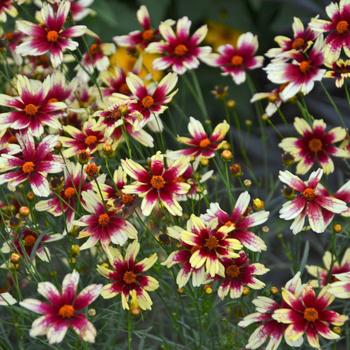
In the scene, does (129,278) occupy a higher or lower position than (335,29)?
lower

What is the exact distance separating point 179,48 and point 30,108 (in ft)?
1.04

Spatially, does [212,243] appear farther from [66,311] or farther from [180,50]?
[180,50]

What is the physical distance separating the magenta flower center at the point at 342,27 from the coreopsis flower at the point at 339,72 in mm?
45

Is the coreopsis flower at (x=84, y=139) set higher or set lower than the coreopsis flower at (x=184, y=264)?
higher

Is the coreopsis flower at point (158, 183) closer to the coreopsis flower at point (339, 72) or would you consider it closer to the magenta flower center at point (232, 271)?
A: the magenta flower center at point (232, 271)

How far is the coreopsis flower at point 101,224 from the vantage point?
1106 mm

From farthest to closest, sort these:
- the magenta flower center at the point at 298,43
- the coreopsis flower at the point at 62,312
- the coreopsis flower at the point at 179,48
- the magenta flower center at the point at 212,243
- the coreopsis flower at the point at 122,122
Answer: the coreopsis flower at the point at 179,48 < the magenta flower center at the point at 298,43 < the coreopsis flower at the point at 122,122 < the magenta flower center at the point at 212,243 < the coreopsis flower at the point at 62,312

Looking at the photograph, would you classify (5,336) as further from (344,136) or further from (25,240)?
(344,136)

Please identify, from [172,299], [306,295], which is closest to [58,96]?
[172,299]

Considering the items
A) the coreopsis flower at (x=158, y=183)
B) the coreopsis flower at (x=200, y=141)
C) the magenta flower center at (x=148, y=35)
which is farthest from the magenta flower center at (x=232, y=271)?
the magenta flower center at (x=148, y=35)

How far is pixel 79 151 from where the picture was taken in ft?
3.88

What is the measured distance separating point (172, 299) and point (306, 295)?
0.33m

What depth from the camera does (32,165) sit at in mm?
1147

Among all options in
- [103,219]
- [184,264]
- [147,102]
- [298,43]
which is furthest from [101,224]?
[298,43]
